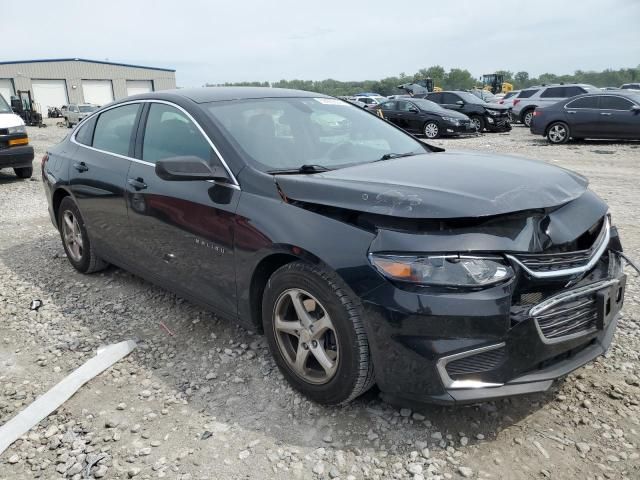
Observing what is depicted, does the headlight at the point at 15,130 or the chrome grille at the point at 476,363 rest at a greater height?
the headlight at the point at 15,130

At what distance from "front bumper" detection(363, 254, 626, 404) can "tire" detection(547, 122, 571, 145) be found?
1439cm

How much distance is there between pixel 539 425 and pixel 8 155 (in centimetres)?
997

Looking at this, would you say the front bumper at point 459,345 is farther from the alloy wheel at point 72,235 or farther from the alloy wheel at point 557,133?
the alloy wheel at point 557,133

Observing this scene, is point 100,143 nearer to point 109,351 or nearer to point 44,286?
point 44,286

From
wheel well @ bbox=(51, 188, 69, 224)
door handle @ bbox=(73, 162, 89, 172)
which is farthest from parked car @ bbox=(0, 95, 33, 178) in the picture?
door handle @ bbox=(73, 162, 89, 172)

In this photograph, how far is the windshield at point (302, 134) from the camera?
3.24 metres

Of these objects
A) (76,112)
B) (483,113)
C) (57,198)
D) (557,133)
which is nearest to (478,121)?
(483,113)

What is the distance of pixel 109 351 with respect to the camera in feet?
11.6

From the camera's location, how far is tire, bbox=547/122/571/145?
15.3 metres

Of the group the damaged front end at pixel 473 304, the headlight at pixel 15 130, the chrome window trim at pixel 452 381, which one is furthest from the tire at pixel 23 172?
the chrome window trim at pixel 452 381

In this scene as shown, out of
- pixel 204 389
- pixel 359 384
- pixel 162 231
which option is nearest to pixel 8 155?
pixel 162 231

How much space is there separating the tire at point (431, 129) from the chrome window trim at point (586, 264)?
1540 centimetres

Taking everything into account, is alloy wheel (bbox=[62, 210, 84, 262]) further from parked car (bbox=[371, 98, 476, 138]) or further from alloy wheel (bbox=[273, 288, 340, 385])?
parked car (bbox=[371, 98, 476, 138])

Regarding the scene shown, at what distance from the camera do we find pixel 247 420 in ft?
9.24
